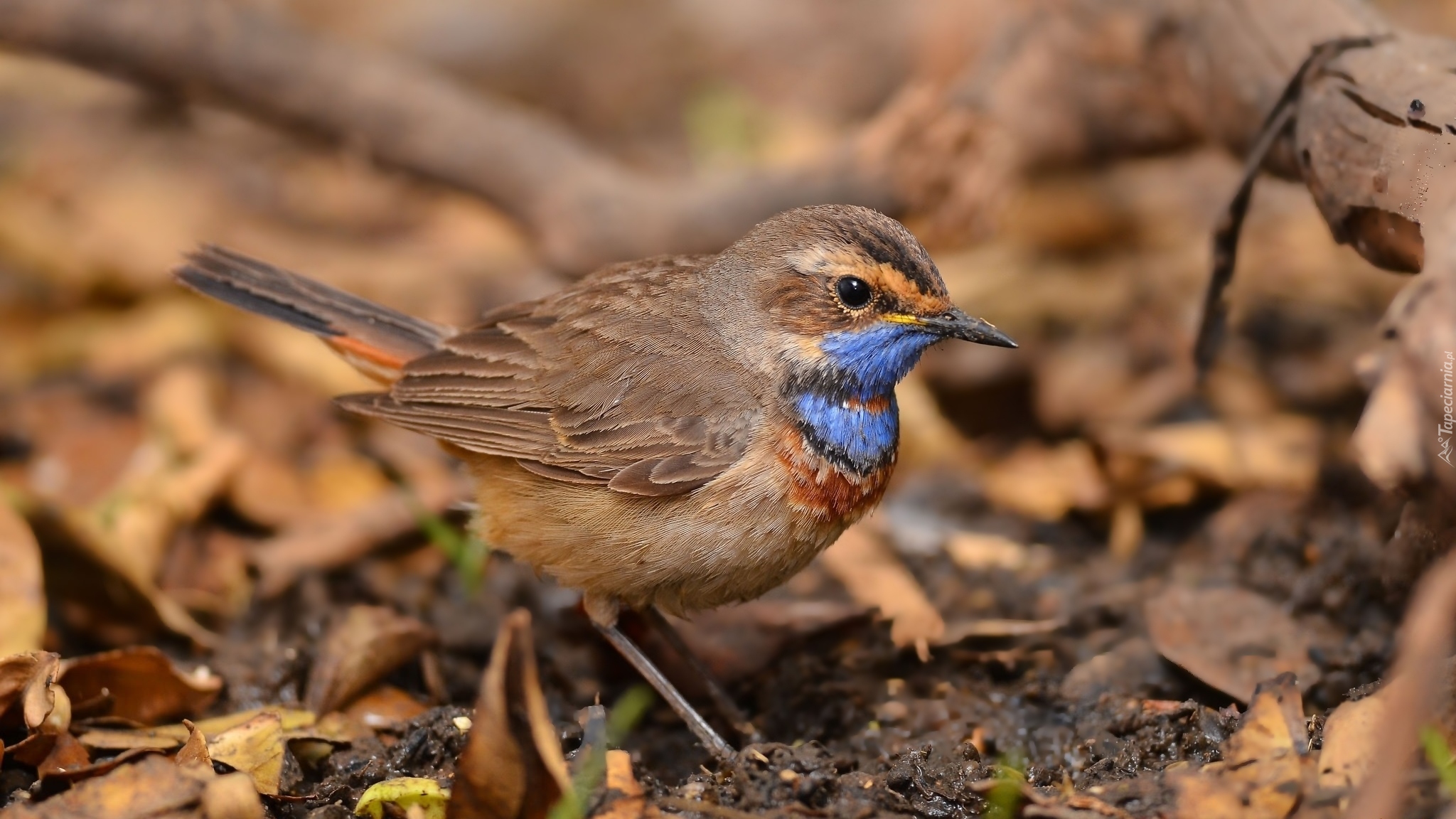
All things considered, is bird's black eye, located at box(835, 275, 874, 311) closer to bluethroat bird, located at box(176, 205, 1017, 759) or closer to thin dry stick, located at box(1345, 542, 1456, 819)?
bluethroat bird, located at box(176, 205, 1017, 759)

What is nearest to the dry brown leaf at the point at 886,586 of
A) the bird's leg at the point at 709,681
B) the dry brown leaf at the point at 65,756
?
the bird's leg at the point at 709,681

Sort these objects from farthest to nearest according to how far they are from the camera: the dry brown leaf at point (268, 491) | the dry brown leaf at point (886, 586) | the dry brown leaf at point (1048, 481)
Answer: the dry brown leaf at point (1048, 481) → the dry brown leaf at point (268, 491) → the dry brown leaf at point (886, 586)

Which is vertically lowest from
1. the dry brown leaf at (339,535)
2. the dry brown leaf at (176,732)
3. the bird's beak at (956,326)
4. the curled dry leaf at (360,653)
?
the dry brown leaf at (176,732)

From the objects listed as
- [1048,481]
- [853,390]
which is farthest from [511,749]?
[1048,481]

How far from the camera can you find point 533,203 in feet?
24.9

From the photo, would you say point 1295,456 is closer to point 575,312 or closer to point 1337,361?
point 1337,361

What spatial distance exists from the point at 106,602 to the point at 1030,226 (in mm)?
5017

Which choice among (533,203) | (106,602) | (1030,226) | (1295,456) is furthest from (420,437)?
(1295,456)

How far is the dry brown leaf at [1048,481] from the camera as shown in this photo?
637 cm

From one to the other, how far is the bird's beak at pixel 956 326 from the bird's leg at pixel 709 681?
1377 mm

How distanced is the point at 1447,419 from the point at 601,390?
2784 millimetres

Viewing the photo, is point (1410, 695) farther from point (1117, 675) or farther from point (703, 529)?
point (703, 529)

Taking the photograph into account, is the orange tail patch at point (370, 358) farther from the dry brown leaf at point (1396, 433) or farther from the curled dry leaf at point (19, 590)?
the dry brown leaf at point (1396, 433)

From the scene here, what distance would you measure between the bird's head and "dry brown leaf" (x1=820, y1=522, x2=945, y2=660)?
92cm
